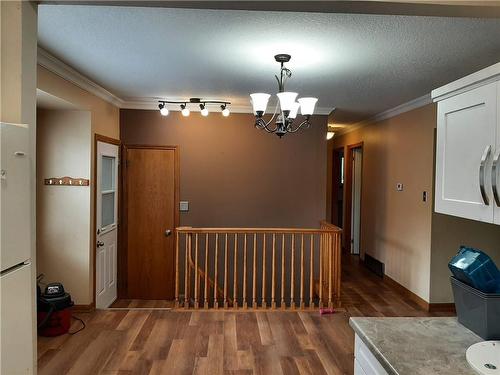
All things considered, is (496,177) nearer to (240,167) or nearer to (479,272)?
(479,272)

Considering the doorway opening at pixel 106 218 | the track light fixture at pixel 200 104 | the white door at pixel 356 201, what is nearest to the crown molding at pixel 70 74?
the doorway opening at pixel 106 218

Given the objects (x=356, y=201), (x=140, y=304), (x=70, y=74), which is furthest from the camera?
(x=356, y=201)

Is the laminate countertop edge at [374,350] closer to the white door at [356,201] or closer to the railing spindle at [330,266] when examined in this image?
the railing spindle at [330,266]

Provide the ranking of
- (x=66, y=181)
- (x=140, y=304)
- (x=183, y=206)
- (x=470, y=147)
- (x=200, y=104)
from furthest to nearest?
(x=183, y=206) → (x=140, y=304) → (x=200, y=104) → (x=66, y=181) → (x=470, y=147)

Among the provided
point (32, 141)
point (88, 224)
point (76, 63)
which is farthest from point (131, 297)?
point (32, 141)

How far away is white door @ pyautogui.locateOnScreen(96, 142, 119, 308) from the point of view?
434cm

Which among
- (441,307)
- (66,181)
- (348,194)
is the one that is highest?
(66,181)

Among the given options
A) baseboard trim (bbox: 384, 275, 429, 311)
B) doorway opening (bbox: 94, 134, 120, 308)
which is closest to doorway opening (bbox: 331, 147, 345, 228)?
baseboard trim (bbox: 384, 275, 429, 311)

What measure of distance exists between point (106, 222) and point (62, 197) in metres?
0.75

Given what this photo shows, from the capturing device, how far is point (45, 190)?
4.02 metres

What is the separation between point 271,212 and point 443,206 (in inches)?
148

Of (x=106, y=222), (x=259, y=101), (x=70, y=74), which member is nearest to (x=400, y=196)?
(x=259, y=101)

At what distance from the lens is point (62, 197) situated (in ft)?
13.3

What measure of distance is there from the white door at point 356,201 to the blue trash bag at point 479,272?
5.82 meters
